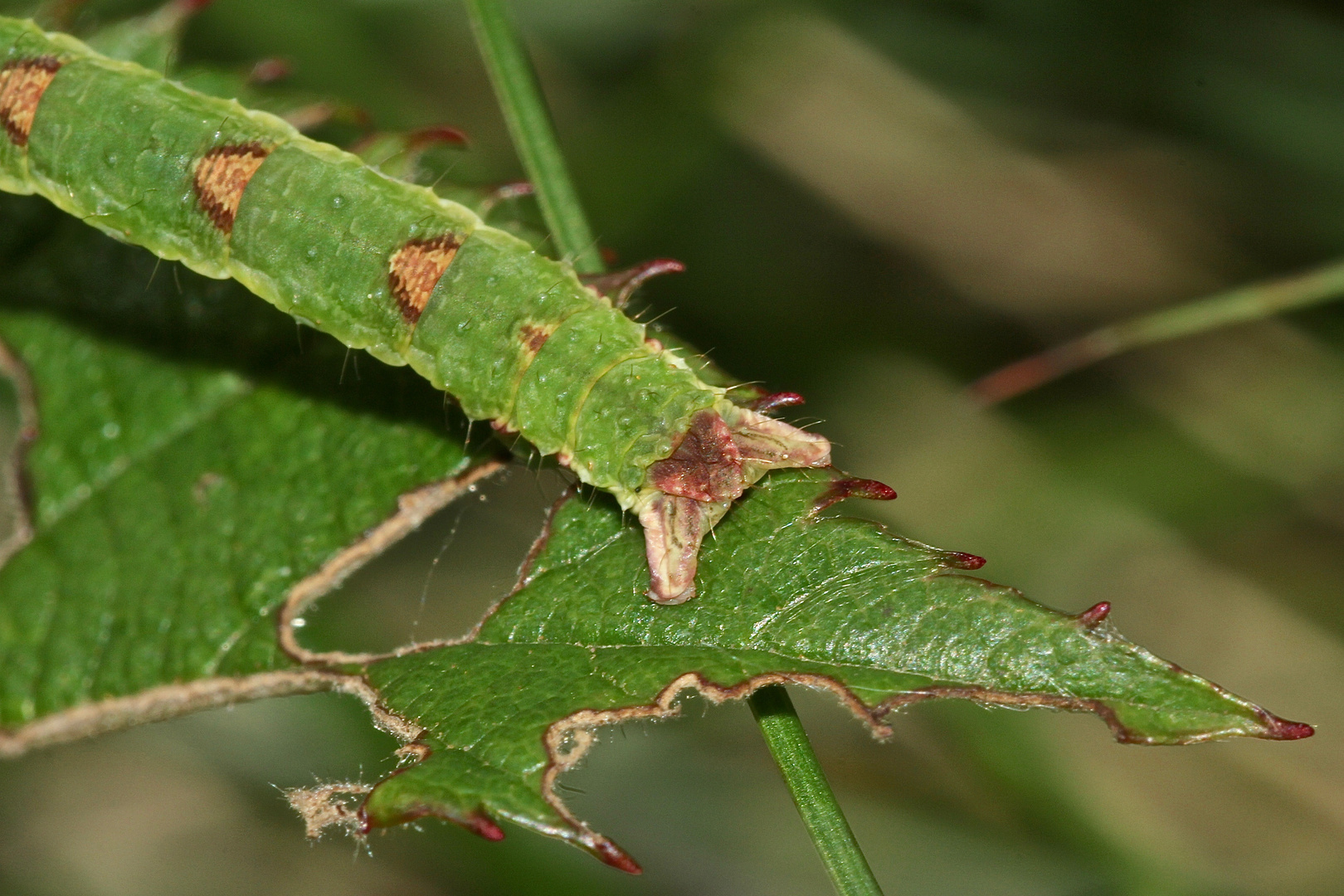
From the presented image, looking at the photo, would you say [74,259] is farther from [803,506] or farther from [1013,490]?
[1013,490]

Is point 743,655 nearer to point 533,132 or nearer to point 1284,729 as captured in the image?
point 1284,729

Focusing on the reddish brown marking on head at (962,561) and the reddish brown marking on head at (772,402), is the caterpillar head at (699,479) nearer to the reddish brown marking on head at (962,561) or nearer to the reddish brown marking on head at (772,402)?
the reddish brown marking on head at (772,402)

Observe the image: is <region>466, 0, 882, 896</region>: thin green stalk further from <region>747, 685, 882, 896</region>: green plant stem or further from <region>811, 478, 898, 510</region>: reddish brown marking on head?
<region>811, 478, 898, 510</region>: reddish brown marking on head

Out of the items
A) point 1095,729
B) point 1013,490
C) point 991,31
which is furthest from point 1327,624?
point 991,31

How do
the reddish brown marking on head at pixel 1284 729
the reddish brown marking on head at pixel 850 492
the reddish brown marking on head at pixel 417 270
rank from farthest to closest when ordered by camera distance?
1. the reddish brown marking on head at pixel 417 270
2. the reddish brown marking on head at pixel 850 492
3. the reddish brown marking on head at pixel 1284 729

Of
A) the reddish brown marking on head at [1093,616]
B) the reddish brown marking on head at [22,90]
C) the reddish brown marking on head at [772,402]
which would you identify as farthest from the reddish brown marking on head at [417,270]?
the reddish brown marking on head at [1093,616]

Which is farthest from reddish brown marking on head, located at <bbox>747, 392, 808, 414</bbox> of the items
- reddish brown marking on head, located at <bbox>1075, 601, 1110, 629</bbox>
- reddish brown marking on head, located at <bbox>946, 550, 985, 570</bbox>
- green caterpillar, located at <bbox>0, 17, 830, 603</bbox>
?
reddish brown marking on head, located at <bbox>1075, 601, 1110, 629</bbox>

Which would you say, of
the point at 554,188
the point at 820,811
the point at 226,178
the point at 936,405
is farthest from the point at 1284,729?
the point at 936,405
